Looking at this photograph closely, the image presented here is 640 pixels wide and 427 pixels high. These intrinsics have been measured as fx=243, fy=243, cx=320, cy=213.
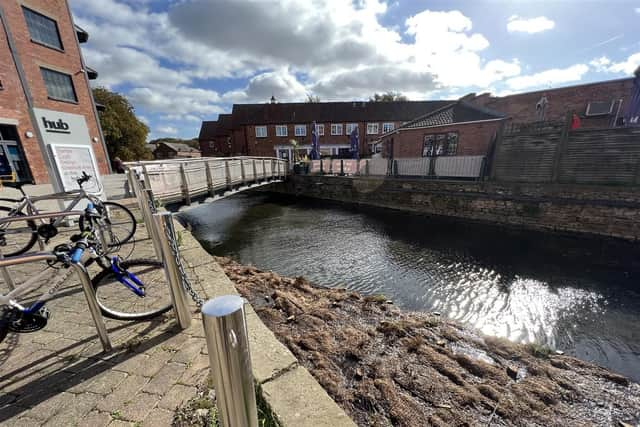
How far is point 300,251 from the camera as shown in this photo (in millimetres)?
7938

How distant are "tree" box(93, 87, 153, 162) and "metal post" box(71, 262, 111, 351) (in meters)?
30.2

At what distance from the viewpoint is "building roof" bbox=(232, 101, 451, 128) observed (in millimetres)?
31297

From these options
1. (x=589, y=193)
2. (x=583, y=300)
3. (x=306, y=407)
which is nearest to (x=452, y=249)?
(x=583, y=300)

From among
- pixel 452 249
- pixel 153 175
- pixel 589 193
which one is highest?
pixel 153 175

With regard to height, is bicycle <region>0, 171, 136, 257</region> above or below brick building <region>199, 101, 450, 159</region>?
below

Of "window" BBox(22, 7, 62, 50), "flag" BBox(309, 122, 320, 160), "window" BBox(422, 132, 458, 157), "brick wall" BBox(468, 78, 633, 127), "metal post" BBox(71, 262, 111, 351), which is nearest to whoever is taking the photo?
"metal post" BBox(71, 262, 111, 351)

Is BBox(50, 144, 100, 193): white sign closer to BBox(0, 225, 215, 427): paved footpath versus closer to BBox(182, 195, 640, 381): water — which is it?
BBox(0, 225, 215, 427): paved footpath

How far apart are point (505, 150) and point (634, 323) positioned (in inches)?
331

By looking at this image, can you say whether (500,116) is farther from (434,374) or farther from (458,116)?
(434,374)

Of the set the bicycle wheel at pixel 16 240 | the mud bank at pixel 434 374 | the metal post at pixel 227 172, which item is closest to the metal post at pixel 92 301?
the mud bank at pixel 434 374

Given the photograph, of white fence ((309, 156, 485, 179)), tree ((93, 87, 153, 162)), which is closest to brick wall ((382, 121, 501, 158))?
white fence ((309, 156, 485, 179))

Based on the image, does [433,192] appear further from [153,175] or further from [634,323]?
[153,175]

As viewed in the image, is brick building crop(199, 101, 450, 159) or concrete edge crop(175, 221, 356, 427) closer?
concrete edge crop(175, 221, 356, 427)

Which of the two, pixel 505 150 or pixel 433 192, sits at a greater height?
pixel 505 150
